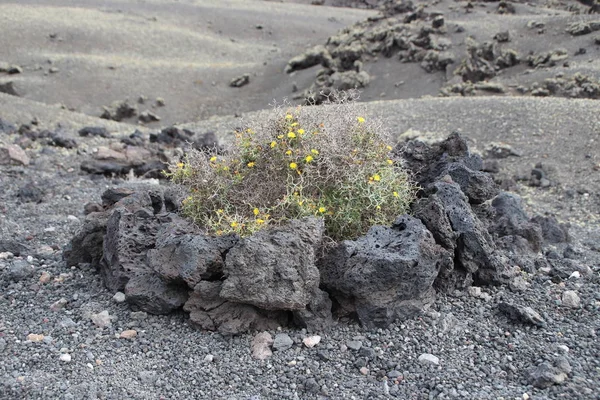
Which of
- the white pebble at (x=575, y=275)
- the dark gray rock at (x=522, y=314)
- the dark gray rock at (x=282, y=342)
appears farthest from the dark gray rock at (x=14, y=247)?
the white pebble at (x=575, y=275)

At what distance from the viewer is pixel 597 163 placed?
11.6 m

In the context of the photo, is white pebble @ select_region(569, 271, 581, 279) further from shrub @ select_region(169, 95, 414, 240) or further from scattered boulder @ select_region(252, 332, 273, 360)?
scattered boulder @ select_region(252, 332, 273, 360)

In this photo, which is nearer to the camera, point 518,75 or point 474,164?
point 474,164

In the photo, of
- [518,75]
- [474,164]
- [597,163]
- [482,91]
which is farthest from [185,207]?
[518,75]

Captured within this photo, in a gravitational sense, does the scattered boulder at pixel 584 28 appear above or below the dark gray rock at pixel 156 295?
below

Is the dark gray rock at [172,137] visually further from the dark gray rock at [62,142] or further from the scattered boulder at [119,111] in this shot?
the scattered boulder at [119,111]

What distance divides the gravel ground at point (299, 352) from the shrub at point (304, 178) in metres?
0.88

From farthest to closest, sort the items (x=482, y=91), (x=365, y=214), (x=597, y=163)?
(x=482, y=91)
(x=597, y=163)
(x=365, y=214)

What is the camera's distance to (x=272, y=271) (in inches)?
183

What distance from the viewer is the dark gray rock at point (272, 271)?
4.62 m

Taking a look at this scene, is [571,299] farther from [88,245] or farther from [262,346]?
[88,245]

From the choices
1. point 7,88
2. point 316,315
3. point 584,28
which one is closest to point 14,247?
point 316,315

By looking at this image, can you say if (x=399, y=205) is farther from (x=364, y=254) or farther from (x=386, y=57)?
(x=386, y=57)

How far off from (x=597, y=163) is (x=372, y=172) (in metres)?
7.94
